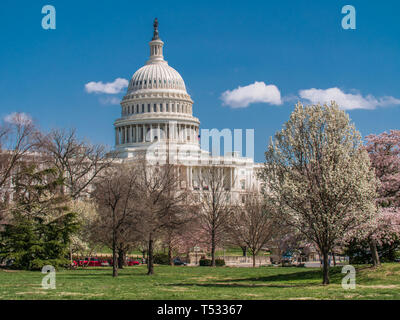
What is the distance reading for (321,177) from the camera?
1137 inches

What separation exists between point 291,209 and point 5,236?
78.3ft

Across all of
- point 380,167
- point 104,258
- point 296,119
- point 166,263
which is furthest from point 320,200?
point 104,258

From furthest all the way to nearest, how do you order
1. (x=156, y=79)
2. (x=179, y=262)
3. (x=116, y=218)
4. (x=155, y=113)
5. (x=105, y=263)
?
1. (x=156, y=79)
2. (x=155, y=113)
3. (x=179, y=262)
4. (x=105, y=263)
5. (x=116, y=218)

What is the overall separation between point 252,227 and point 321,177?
3158 cm

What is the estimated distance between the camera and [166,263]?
5950 cm

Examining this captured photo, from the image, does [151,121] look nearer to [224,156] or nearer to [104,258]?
[224,156]

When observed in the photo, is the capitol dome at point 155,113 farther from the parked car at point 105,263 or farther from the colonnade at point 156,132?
the parked car at point 105,263

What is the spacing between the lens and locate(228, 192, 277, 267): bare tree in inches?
2372

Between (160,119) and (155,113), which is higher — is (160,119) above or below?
below

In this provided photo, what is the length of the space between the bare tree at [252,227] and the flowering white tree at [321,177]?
1135 inches

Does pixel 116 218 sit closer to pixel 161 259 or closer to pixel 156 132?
pixel 161 259

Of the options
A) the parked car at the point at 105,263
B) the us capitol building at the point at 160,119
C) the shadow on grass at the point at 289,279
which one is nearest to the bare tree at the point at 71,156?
the parked car at the point at 105,263

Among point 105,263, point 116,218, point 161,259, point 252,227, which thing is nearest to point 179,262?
point 161,259

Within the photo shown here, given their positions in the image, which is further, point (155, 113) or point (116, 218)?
point (155, 113)
